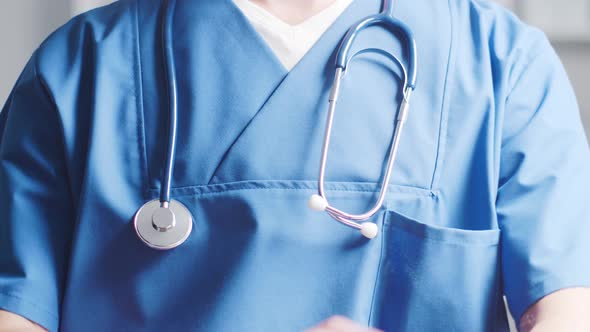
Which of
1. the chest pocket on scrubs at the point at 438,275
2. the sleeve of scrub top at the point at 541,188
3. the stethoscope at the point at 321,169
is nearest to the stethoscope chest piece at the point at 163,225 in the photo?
→ the stethoscope at the point at 321,169

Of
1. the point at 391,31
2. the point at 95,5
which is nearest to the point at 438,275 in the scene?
the point at 391,31

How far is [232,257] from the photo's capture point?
0.88 metres

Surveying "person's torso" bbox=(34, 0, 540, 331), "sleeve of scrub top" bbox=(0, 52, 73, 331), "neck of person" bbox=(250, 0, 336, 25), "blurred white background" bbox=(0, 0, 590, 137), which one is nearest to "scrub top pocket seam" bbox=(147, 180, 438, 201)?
"person's torso" bbox=(34, 0, 540, 331)

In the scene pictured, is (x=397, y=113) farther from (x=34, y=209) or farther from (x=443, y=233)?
(x=34, y=209)

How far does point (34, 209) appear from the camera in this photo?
3.07ft

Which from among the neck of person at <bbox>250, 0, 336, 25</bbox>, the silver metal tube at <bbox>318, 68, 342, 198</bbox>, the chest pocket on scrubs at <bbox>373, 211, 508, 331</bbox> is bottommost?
the chest pocket on scrubs at <bbox>373, 211, 508, 331</bbox>

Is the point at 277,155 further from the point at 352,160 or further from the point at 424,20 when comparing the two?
the point at 424,20

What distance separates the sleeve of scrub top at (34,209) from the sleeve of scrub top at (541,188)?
1.71 ft

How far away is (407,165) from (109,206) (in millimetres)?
347

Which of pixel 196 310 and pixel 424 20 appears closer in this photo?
pixel 196 310

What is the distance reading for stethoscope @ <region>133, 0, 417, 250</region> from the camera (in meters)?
0.87

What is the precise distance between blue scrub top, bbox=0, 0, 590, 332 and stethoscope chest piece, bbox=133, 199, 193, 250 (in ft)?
0.07

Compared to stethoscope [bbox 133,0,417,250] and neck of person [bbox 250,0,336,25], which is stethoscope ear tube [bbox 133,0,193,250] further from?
neck of person [bbox 250,0,336,25]

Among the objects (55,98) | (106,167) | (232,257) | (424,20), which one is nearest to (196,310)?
(232,257)
